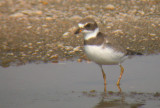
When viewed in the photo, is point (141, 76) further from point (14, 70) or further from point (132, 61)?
point (14, 70)

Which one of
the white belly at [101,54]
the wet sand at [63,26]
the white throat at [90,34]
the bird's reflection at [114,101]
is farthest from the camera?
the wet sand at [63,26]

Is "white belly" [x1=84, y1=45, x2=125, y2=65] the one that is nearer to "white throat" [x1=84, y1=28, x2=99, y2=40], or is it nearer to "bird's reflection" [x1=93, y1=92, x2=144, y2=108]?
"white throat" [x1=84, y1=28, x2=99, y2=40]

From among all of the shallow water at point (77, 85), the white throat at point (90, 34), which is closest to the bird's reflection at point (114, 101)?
the shallow water at point (77, 85)

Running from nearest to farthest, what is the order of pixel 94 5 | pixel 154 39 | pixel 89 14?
pixel 154 39 → pixel 89 14 → pixel 94 5

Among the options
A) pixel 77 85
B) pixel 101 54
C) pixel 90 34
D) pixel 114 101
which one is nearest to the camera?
pixel 114 101

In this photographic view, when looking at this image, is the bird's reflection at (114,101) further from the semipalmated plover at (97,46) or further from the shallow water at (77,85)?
the semipalmated plover at (97,46)

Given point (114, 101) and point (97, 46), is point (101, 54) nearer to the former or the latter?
point (97, 46)

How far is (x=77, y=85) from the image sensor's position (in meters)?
6.38

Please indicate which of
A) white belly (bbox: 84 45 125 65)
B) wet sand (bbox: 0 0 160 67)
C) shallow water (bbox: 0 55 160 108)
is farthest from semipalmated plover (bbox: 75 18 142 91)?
wet sand (bbox: 0 0 160 67)

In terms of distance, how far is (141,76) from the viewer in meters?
6.79

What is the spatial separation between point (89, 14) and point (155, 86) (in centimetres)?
605

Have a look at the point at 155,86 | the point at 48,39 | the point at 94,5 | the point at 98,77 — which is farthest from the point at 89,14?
the point at 155,86

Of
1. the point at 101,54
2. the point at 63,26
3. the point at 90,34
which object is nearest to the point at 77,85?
the point at 101,54

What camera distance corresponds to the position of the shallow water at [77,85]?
5.54 metres
